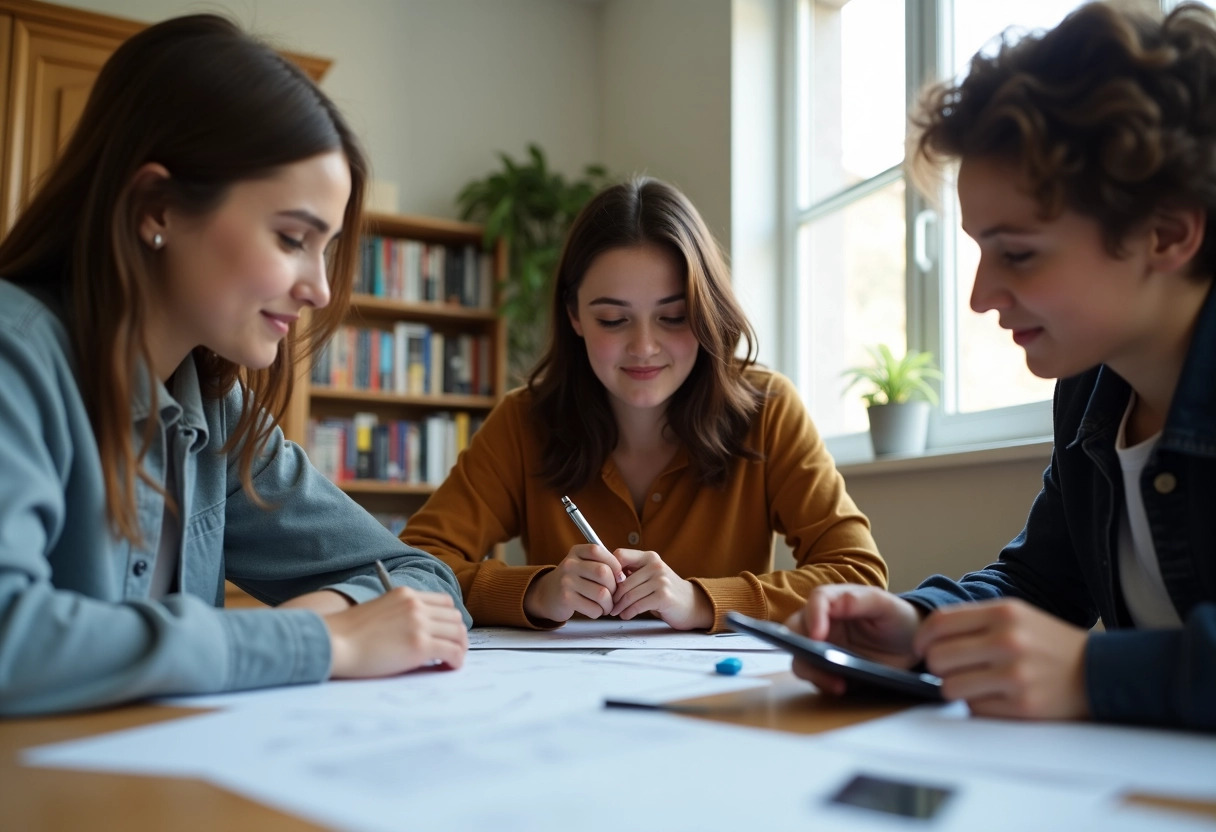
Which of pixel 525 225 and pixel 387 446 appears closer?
pixel 387 446

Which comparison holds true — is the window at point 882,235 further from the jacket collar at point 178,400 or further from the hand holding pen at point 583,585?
the jacket collar at point 178,400

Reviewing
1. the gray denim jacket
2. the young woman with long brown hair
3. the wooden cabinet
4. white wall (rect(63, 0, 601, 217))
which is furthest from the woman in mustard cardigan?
white wall (rect(63, 0, 601, 217))

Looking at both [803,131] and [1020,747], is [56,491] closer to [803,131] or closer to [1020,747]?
[1020,747]

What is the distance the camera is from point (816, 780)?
545mm

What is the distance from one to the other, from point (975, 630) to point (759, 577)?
2.54 feet

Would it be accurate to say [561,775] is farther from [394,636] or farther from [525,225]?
[525,225]

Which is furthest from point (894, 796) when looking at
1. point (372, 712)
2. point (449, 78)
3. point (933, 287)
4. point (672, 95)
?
point (449, 78)

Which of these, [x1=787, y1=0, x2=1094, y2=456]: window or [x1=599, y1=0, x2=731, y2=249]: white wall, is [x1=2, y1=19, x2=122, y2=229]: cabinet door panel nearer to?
[x1=599, y1=0, x2=731, y2=249]: white wall

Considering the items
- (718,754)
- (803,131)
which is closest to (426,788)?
(718,754)

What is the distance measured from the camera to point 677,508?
1806 millimetres

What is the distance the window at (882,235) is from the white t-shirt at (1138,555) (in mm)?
1365

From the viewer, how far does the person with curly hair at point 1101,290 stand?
744 mm

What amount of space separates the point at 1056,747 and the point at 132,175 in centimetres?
91

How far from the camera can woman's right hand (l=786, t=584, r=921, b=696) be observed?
88 centimetres
